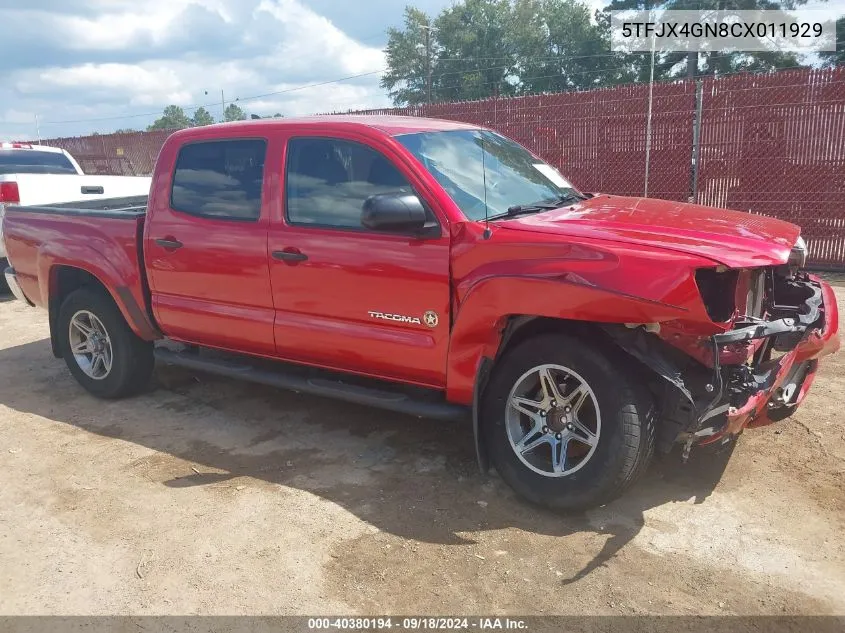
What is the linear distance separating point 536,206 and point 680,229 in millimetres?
851

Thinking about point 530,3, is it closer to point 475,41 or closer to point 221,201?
point 475,41

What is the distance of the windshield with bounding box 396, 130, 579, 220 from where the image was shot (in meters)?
3.71

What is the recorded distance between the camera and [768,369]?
3348 mm

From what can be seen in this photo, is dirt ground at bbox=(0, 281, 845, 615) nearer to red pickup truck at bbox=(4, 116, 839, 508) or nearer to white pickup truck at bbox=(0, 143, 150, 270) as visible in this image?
red pickup truck at bbox=(4, 116, 839, 508)

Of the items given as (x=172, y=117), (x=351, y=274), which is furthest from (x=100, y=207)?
(x=172, y=117)

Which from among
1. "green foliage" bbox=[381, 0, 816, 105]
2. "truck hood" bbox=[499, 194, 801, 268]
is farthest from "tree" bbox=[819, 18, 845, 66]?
"truck hood" bbox=[499, 194, 801, 268]

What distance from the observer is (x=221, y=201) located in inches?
174

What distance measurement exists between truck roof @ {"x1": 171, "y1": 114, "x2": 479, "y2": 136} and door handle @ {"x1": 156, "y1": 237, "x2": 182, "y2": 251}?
76 cm

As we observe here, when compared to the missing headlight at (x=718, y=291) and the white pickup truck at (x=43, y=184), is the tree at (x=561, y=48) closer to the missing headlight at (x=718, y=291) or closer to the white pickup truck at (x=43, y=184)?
the white pickup truck at (x=43, y=184)

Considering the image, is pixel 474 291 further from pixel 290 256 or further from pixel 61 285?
pixel 61 285

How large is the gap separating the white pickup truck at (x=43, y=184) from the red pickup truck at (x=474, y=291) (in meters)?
3.64

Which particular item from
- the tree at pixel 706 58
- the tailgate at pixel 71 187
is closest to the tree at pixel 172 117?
the tree at pixel 706 58

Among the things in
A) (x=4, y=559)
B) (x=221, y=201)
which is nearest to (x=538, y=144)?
(x=221, y=201)

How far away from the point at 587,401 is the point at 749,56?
38.4 metres
